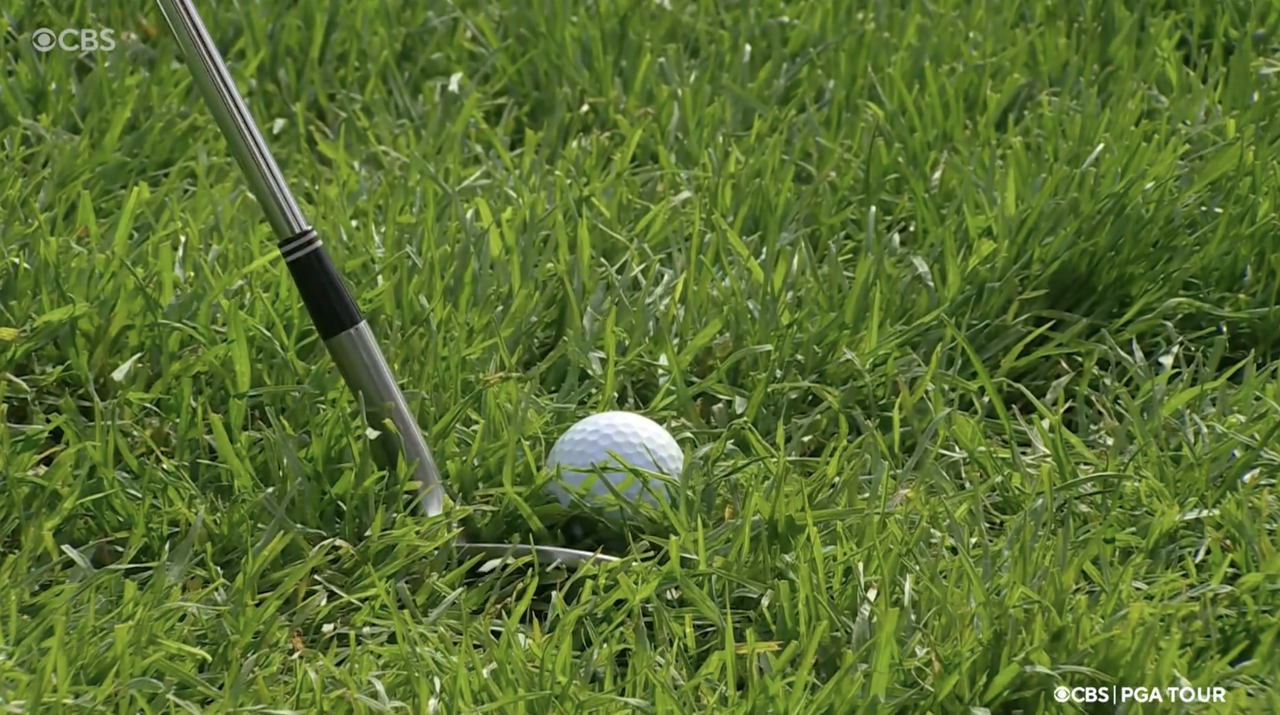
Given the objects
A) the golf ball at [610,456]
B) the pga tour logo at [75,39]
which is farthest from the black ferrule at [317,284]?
the pga tour logo at [75,39]

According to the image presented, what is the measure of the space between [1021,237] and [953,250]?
0.14 m

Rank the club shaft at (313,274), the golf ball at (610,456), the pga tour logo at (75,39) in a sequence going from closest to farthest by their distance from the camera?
the club shaft at (313,274) → the golf ball at (610,456) → the pga tour logo at (75,39)

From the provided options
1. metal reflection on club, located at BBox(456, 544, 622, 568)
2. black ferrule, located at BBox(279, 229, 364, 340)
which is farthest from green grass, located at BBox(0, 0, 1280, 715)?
black ferrule, located at BBox(279, 229, 364, 340)

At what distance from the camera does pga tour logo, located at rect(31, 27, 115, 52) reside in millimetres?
3135

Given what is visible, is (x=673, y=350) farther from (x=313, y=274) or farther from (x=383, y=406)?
(x=313, y=274)

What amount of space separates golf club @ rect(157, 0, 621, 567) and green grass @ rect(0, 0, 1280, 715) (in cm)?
5

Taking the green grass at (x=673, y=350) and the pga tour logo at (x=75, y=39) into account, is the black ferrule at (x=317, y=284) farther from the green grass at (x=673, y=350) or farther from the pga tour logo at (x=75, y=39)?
the pga tour logo at (x=75, y=39)

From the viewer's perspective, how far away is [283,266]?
2.54m

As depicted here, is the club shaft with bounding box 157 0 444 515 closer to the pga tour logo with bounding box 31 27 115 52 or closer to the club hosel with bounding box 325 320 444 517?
the club hosel with bounding box 325 320 444 517

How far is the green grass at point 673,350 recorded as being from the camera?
191 cm

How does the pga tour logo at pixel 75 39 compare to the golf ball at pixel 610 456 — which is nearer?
the golf ball at pixel 610 456

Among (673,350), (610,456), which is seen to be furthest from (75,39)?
(610,456)

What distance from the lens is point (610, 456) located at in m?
2.14

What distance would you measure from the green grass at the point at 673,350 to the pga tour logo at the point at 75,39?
4 cm
